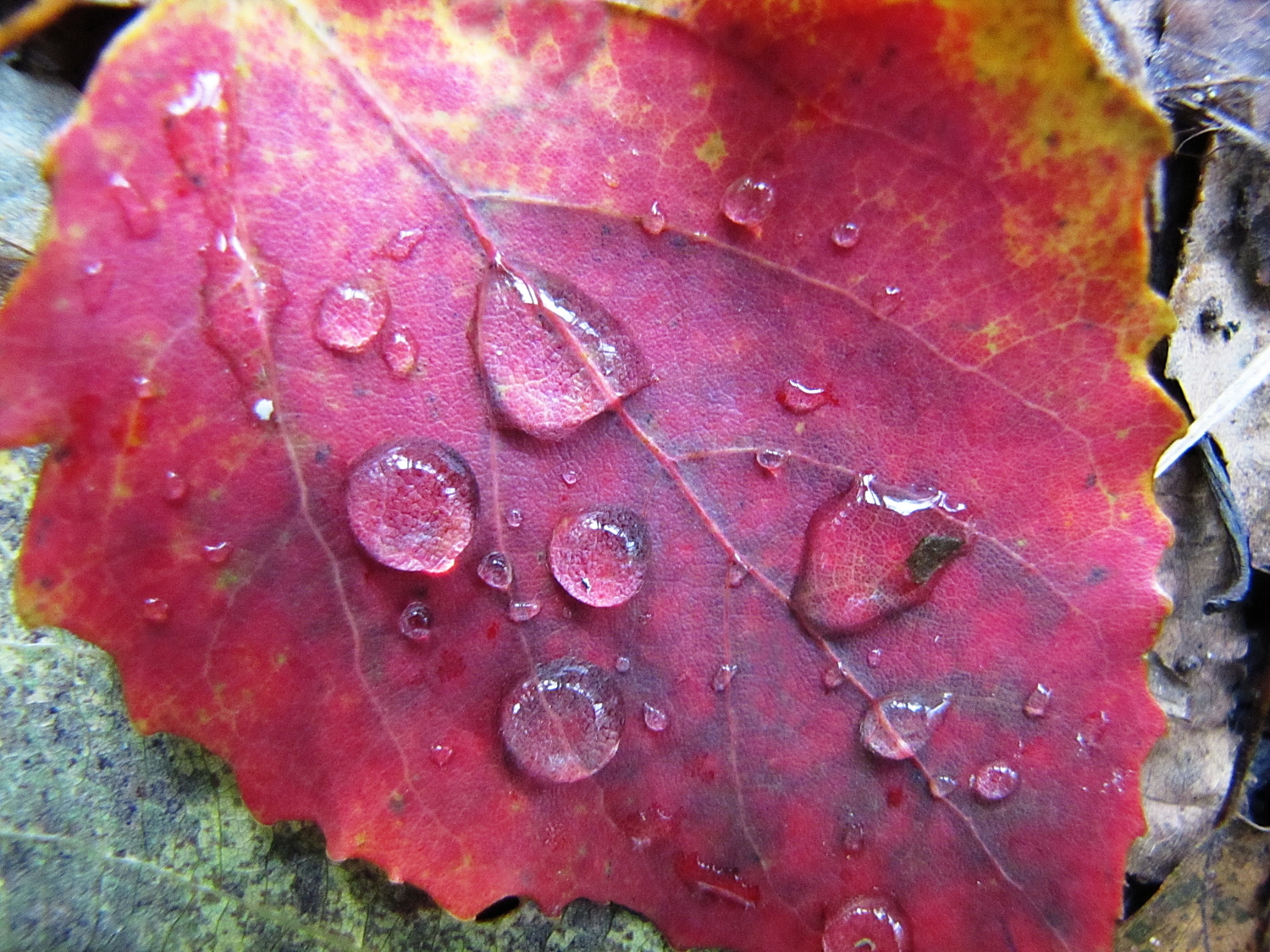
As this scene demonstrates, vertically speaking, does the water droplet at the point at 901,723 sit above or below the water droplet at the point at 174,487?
above

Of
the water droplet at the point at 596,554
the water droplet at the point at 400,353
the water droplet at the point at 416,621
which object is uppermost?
the water droplet at the point at 400,353

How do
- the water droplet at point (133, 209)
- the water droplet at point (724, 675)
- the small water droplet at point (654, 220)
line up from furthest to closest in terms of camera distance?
1. the water droplet at point (724, 675)
2. the small water droplet at point (654, 220)
3. the water droplet at point (133, 209)

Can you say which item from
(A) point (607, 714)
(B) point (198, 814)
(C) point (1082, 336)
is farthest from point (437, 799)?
(C) point (1082, 336)

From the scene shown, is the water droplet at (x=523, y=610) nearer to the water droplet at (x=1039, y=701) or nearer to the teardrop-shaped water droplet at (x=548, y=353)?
the teardrop-shaped water droplet at (x=548, y=353)

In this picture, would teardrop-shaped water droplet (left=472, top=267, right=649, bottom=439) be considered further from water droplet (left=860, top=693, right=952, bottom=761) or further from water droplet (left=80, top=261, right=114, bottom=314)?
water droplet (left=860, top=693, right=952, bottom=761)

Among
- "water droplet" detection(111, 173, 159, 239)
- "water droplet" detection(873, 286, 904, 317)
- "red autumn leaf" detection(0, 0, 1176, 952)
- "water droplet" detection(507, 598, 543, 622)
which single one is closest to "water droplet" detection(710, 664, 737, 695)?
"red autumn leaf" detection(0, 0, 1176, 952)

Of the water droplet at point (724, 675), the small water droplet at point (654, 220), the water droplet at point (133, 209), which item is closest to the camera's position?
the water droplet at point (133, 209)

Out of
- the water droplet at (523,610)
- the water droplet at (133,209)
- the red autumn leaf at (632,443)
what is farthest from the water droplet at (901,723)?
the water droplet at (133,209)
